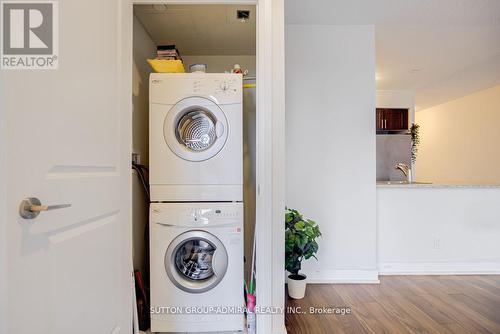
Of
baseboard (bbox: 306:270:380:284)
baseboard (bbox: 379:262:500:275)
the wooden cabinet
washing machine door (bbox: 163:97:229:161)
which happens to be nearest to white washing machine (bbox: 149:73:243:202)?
washing machine door (bbox: 163:97:229:161)

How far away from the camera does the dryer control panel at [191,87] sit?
184cm

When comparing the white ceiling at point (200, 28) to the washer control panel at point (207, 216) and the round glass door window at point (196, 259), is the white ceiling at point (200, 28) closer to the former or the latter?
the washer control panel at point (207, 216)

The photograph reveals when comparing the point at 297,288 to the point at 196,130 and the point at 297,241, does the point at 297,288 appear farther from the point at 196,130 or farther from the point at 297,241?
the point at 196,130

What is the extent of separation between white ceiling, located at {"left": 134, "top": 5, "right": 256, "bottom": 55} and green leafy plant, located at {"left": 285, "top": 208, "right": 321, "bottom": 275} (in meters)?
1.71

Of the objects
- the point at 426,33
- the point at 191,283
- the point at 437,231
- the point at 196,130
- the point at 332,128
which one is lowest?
the point at 191,283

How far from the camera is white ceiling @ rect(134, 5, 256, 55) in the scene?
212 cm

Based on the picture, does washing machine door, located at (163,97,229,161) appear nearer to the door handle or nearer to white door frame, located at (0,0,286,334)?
white door frame, located at (0,0,286,334)

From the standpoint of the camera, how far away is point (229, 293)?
1815 mm

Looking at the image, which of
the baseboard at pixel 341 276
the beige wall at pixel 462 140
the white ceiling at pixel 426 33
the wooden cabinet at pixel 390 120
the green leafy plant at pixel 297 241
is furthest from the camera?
the wooden cabinet at pixel 390 120

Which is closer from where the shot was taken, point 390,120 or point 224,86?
point 224,86

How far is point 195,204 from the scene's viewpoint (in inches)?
71.6

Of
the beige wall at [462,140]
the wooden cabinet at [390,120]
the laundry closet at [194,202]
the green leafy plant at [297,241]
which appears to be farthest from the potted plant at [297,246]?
the beige wall at [462,140]

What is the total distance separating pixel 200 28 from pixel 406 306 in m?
2.89

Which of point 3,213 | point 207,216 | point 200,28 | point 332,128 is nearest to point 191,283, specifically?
point 207,216
